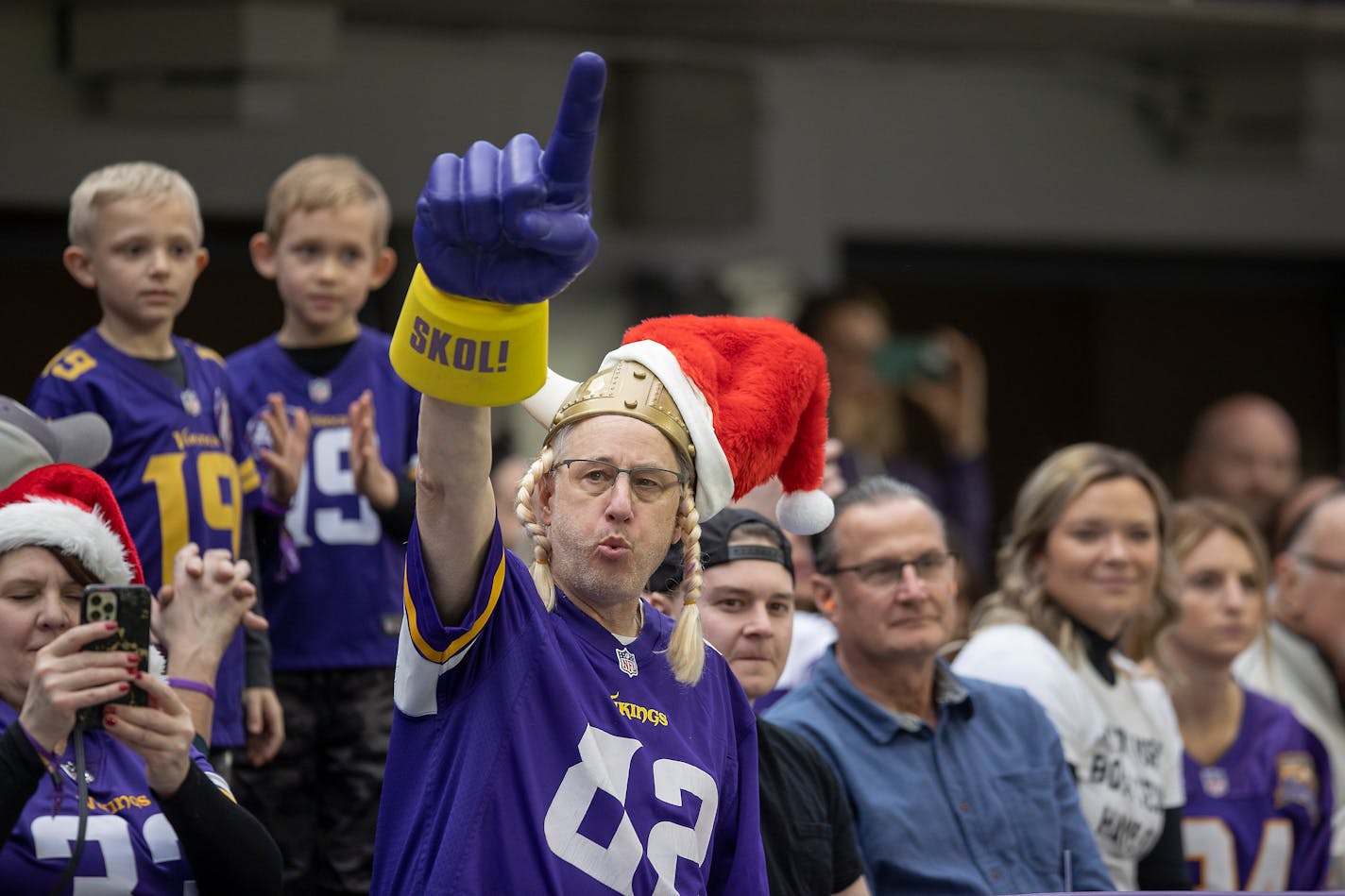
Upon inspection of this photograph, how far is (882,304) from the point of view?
8.04 metres

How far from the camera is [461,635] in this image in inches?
105

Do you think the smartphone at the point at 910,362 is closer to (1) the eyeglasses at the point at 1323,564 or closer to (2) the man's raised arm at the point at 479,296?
(1) the eyeglasses at the point at 1323,564

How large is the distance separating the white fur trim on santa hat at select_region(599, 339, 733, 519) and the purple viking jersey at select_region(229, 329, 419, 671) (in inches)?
60.7

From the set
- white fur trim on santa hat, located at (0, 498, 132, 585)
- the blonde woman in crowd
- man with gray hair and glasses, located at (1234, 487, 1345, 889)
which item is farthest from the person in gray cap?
man with gray hair and glasses, located at (1234, 487, 1345, 889)

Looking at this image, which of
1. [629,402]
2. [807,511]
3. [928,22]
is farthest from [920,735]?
[928,22]

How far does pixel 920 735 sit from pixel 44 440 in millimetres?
2021

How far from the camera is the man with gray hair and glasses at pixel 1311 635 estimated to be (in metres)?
5.89

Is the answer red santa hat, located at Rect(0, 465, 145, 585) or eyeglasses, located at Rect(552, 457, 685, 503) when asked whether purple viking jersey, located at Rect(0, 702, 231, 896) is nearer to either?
red santa hat, located at Rect(0, 465, 145, 585)

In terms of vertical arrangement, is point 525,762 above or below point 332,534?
below

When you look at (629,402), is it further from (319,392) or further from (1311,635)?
(1311,635)

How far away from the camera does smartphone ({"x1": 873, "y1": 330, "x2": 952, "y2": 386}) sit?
787cm

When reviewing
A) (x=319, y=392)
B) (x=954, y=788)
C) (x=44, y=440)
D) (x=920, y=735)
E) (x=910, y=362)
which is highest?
(x=910, y=362)

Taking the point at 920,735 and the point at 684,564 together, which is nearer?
the point at 684,564

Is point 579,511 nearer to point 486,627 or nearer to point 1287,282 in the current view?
point 486,627
